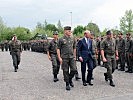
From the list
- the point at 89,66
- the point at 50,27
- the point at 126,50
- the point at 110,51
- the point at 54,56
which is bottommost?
the point at 89,66

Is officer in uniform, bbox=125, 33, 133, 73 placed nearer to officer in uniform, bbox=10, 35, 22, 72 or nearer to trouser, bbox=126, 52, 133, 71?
trouser, bbox=126, 52, 133, 71

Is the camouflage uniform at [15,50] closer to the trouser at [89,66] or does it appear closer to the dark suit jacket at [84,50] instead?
the dark suit jacket at [84,50]

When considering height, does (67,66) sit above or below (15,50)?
below

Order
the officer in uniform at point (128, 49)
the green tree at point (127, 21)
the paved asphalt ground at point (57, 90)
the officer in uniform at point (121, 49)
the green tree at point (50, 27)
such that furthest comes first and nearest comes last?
the green tree at point (50, 27)
the green tree at point (127, 21)
the officer in uniform at point (121, 49)
the officer in uniform at point (128, 49)
the paved asphalt ground at point (57, 90)

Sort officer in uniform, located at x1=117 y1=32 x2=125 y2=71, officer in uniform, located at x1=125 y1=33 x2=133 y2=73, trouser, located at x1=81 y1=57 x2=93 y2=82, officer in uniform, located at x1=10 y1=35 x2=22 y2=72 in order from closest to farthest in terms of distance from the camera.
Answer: trouser, located at x1=81 y1=57 x2=93 y2=82 < officer in uniform, located at x1=125 y1=33 x2=133 y2=73 < officer in uniform, located at x1=10 y1=35 x2=22 y2=72 < officer in uniform, located at x1=117 y1=32 x2=125 y2=71

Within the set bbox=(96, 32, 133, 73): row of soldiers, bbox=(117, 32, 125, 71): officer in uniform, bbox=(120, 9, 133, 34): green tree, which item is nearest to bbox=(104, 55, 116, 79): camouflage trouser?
bbox=(96, 32, 133, 73): row of soldiers

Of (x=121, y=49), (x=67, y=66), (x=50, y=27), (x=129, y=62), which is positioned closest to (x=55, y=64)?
(x=67, y=66)

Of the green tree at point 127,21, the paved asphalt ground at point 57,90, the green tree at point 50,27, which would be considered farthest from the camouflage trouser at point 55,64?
the green tree at point 50,27

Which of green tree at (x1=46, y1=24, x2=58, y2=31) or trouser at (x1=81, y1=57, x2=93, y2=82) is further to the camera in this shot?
green tree at (x1=46, y1=24, x2=58, y2=31)

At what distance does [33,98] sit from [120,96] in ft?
8.16

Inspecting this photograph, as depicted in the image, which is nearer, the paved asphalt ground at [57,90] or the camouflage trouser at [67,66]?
the paved asphalt ground at [57,90]

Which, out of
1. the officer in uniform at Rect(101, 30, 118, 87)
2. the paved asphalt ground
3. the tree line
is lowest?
the paved asphalt ground

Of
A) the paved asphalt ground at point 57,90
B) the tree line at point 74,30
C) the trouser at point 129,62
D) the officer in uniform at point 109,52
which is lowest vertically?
the paved asphalt ground at point 57,90

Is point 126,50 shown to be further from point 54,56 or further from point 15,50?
point 15,50
